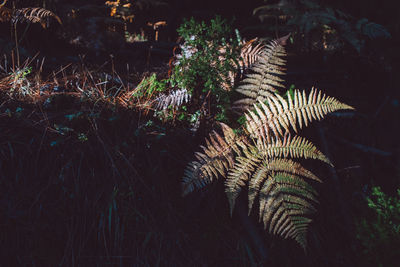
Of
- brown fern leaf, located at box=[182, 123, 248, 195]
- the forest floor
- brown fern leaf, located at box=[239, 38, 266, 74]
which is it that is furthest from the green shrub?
brown fern leaf, located at box=[239, 38, 266, 74]

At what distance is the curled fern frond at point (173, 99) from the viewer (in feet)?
7.81

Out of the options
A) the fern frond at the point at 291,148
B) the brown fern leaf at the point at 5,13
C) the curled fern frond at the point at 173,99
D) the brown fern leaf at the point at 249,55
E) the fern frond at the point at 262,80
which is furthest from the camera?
the brown fern leaf at the point at 5,13

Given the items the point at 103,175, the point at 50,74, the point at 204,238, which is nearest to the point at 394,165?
the point at 204,238

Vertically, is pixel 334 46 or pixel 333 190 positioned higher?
pixel 334 46

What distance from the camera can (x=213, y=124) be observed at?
2.30 meters

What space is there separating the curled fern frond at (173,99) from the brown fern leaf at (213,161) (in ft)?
Result: 1.46

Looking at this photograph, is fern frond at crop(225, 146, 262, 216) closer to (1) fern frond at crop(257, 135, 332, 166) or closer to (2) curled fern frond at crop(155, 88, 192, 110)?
(1) fern frond at crop(257, 135, 332, 166)

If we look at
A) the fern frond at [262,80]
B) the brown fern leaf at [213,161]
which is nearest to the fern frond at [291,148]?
the brown fern leaf at [213,161]

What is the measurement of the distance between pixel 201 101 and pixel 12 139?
4.96 feet

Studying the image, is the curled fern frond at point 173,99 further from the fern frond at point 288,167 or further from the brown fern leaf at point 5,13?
the brown fern leaf at point 5,13

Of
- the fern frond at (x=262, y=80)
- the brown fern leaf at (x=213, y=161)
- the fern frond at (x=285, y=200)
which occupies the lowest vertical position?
the fern frond at (x=285, y=200)

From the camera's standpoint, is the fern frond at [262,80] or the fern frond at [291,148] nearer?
the fern frond at [291,148]

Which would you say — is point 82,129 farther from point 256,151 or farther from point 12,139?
point 256,151

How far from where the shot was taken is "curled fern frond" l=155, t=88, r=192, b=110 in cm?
238
